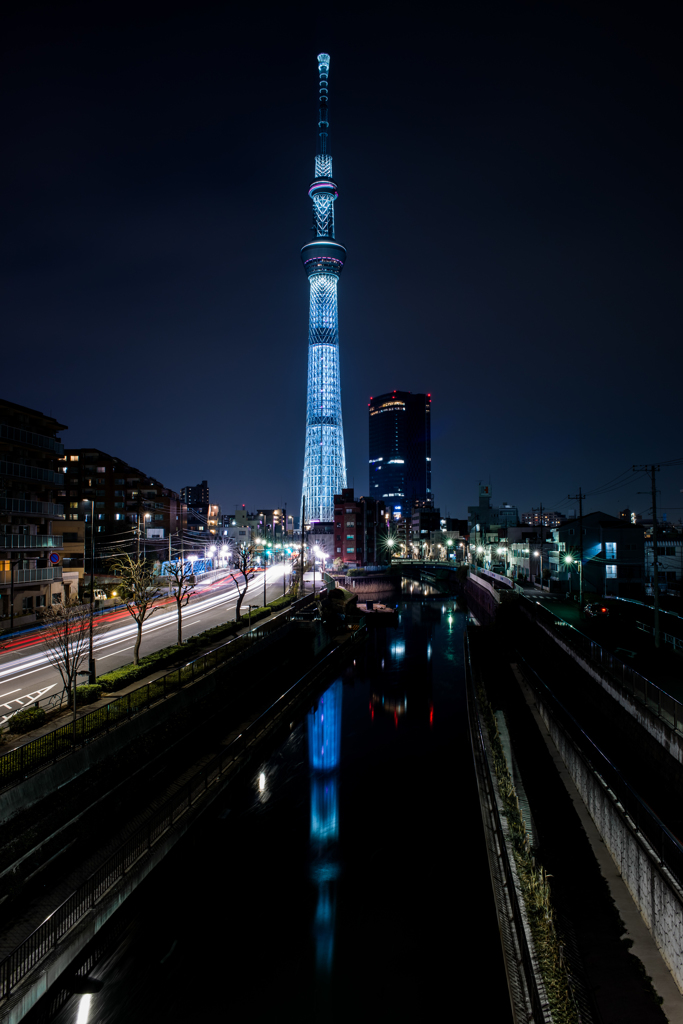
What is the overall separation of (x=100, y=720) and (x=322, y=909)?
21.0ft

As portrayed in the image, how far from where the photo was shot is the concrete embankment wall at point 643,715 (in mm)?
10646

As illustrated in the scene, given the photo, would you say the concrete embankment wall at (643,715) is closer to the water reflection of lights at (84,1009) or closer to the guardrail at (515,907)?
the guardrail at (515,907)

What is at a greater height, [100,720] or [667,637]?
[100,720]

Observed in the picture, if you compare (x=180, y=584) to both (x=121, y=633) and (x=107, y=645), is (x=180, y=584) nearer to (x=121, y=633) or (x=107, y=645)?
(x=107, y=645)

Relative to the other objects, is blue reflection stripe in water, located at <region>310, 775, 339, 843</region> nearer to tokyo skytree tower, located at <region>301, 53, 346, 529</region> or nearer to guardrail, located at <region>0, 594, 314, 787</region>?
guardrail, located at <region>0, 594, 314, 787</region>

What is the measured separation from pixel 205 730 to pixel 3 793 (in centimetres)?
894

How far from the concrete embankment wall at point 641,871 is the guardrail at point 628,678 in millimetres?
2095

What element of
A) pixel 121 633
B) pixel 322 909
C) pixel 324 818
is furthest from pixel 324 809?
pixel 121 633

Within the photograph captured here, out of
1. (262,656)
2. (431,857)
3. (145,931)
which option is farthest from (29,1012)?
(262,656)

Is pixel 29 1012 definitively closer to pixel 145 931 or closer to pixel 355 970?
pixel 145 931

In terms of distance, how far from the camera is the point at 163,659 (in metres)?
17.3

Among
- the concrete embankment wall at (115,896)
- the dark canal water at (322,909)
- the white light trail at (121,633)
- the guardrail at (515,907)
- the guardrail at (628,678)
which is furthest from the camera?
the white light trail at (121,633)

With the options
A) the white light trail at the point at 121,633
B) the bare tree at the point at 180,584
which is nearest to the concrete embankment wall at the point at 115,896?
the bare tree at the point at 180,584

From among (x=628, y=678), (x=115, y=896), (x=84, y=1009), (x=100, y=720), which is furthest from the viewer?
(x=628, y=678)
